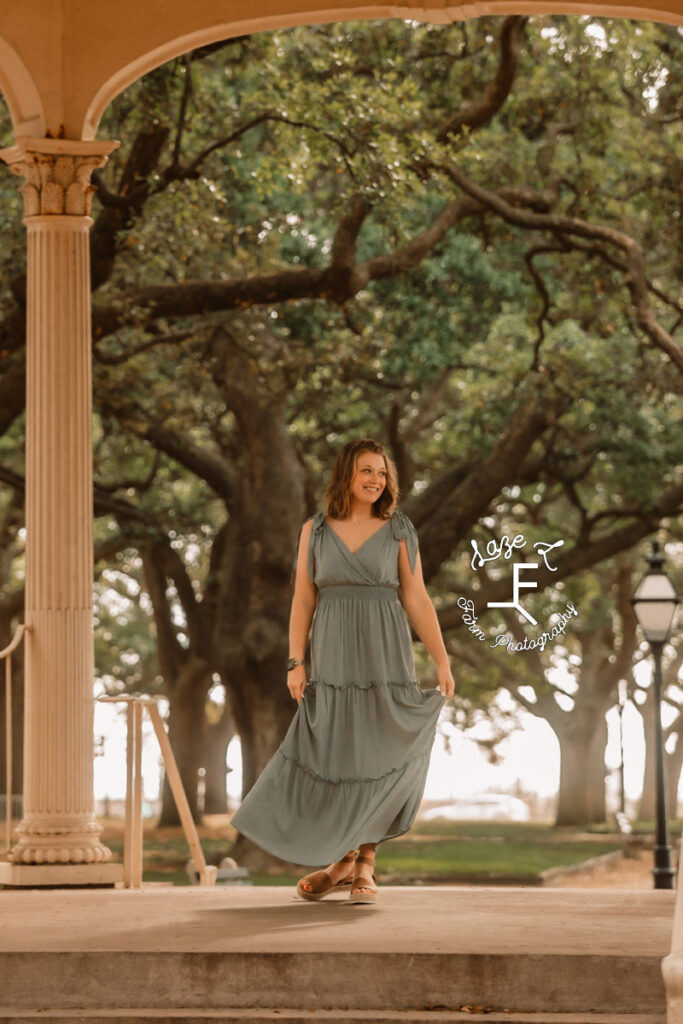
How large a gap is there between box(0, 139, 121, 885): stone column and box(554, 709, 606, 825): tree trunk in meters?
23.9

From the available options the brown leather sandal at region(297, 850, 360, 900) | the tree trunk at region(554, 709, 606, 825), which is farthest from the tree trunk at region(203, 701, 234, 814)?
the brown leather sandal at region(297, 850, 360, 900)

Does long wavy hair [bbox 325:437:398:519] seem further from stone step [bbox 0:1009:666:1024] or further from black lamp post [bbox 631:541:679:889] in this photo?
black lamp post [bbox 631:541:679:889]

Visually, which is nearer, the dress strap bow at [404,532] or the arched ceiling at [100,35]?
the dress strap bow at [404,532]

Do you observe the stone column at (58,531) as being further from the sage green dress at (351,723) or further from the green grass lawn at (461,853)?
the green grass lawn at (461,853)

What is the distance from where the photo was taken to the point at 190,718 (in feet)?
79.6

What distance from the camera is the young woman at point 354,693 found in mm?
6453

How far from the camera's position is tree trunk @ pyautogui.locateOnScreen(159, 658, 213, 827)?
24.0 meters

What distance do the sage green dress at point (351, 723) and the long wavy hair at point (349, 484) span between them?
0.23 feet

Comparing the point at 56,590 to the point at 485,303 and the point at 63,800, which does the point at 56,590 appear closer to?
the point at 63,800

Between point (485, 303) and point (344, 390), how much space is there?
6.85ft

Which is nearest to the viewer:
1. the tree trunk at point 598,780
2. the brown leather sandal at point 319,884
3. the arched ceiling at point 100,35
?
the brown leather sandal at point 319,884

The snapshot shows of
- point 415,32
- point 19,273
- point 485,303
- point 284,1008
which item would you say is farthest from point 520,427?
point 284,1008

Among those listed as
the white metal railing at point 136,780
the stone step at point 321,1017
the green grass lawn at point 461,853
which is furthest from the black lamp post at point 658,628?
the stone step at point 321,1017
